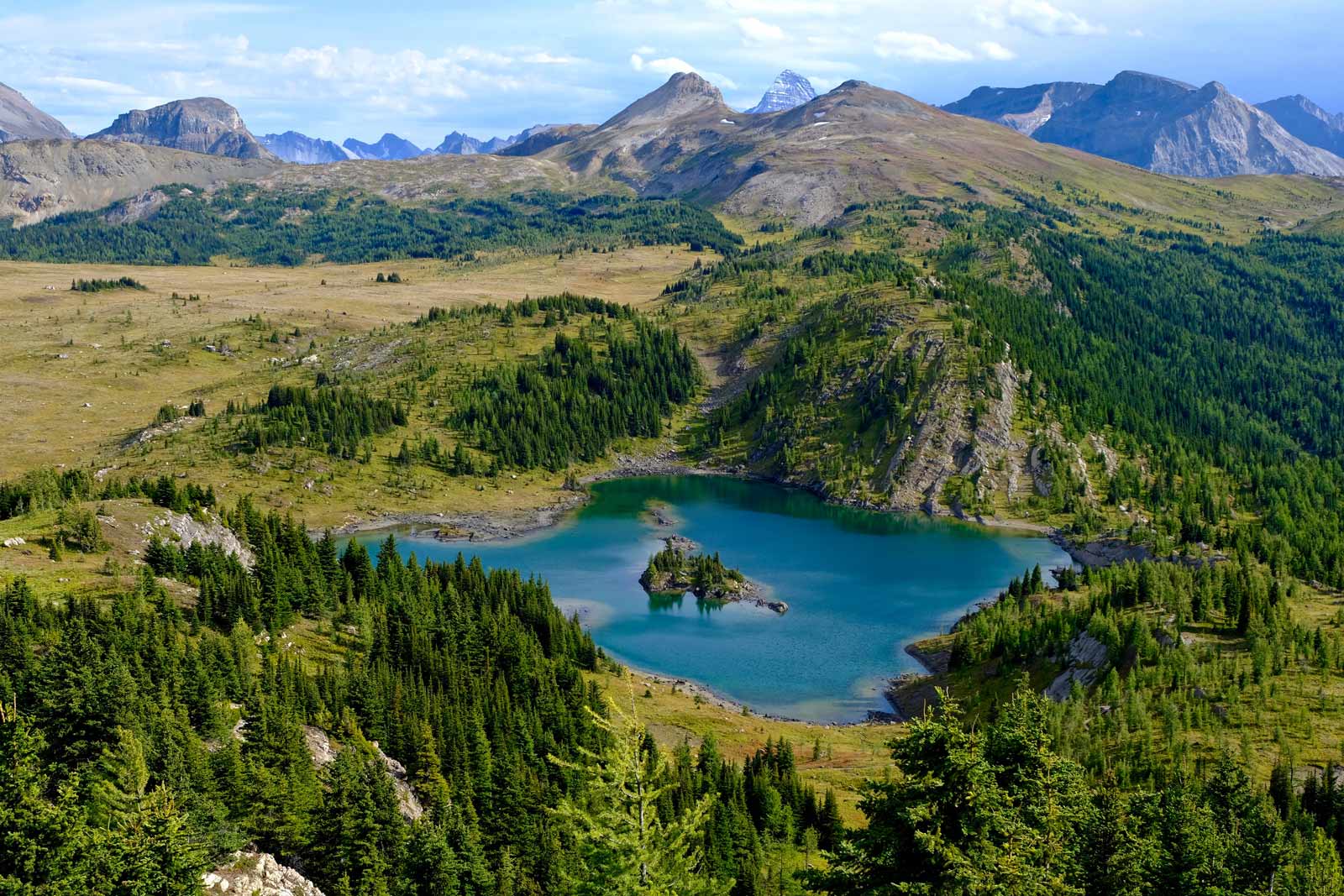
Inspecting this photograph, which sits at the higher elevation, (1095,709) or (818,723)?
(1095,709)

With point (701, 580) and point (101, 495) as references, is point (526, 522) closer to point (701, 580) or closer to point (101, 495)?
point (701, 580)

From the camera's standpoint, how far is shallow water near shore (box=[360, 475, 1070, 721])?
113 metres

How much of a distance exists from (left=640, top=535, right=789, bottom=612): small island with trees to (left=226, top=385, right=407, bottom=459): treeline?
7003cm

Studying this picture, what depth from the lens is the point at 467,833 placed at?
55.2 metres

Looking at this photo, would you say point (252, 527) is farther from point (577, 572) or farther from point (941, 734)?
point (941, 734)

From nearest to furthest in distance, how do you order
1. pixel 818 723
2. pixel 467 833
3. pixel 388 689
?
1. pixel 467 833
2. pixel 388 689
3. pixel 818 723

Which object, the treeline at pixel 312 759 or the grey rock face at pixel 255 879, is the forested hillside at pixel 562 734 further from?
the grey rock face at pixel 255 879

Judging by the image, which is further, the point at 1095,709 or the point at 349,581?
the point at 349,581

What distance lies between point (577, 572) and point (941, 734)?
122 meters

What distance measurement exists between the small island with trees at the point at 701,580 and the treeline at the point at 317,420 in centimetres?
7003

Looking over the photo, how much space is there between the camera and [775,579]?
470 ft

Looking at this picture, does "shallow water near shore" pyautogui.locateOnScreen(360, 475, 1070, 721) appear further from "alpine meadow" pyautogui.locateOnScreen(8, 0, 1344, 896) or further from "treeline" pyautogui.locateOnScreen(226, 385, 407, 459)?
"treeline" pyautogui.locateOnScreen(226, 385, 407, 459)

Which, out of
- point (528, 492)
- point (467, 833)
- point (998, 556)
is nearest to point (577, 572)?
point (528, 492)

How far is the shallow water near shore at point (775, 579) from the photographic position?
113m
